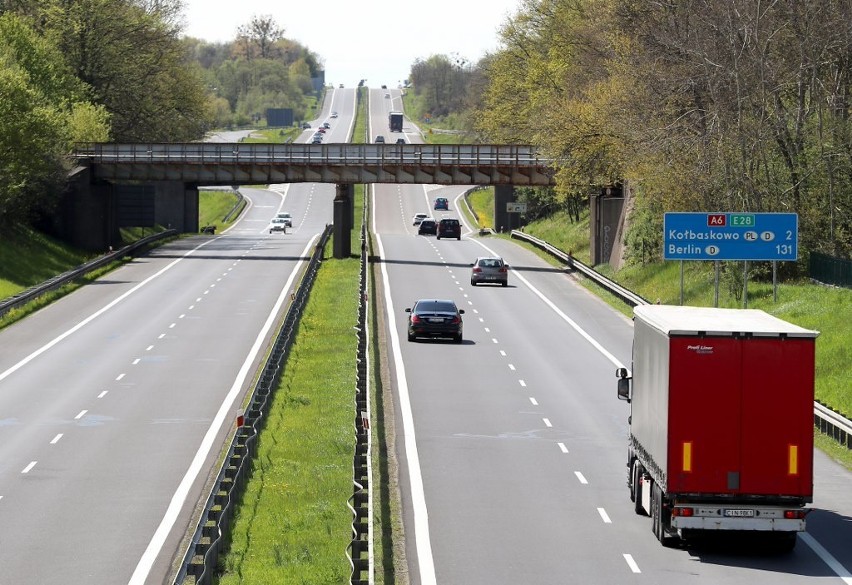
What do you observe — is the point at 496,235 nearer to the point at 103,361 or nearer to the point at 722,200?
the point at 722,200

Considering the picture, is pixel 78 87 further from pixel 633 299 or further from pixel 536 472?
pixel 536 472

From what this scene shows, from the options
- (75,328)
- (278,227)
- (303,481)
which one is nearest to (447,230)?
(278,227)

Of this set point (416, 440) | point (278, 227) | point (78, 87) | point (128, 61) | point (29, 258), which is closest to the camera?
point (416, 440)

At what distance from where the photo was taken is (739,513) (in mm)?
21578

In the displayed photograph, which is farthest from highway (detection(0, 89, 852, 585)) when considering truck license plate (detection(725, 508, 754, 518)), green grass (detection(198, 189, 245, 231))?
green grass (detection(198, 189, 245, 231))

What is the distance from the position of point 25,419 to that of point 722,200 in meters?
32.8

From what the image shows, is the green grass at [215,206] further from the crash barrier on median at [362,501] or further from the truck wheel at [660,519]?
the truck wheel at [660,519]

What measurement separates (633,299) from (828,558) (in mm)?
39601

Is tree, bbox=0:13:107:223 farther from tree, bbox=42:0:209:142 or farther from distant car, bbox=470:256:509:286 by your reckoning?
distant car, bbox=470:256:509:286

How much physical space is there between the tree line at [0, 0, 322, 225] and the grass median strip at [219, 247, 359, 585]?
32.7 metres

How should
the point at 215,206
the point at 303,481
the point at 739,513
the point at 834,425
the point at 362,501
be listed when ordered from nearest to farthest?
the point at 739,513 < the point at 362,501 < the point at 303,481 < the point at 834,425 < the point at 215,206

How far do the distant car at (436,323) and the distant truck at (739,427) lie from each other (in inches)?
1158

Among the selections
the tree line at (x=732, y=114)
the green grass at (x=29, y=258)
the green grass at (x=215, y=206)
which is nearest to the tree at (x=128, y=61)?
the green grass at (x=29, y=258)

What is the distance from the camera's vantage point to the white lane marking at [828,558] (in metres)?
21.4
